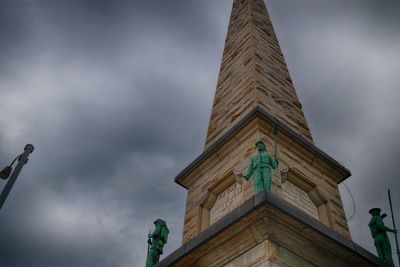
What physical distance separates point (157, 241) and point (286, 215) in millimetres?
3642

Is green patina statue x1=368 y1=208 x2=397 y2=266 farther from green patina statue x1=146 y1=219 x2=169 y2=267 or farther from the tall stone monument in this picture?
green patina statue x1=146 y1=219 x2=169 y2=267

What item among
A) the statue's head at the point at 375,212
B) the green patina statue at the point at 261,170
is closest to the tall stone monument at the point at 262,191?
the green patina statue at the point at 261,170

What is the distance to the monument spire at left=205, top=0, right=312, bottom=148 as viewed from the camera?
11.6 metres

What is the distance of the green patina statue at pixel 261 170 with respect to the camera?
7.42m

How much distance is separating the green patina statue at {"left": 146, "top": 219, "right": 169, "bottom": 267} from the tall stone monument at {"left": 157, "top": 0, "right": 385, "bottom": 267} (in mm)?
A: 639

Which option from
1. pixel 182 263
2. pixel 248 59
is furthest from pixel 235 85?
pixel 182 263

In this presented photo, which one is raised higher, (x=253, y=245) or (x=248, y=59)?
(x=248, y=59)

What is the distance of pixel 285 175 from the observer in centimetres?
917

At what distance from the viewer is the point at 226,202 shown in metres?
9.31

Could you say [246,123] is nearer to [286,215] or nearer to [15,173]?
[286,215]

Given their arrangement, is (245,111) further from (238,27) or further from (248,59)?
(238,27)

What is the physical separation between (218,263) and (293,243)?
4.45ft

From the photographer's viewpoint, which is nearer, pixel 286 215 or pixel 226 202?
pixel 286 215

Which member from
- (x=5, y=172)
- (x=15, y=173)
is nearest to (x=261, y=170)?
(x=15, y=173)
